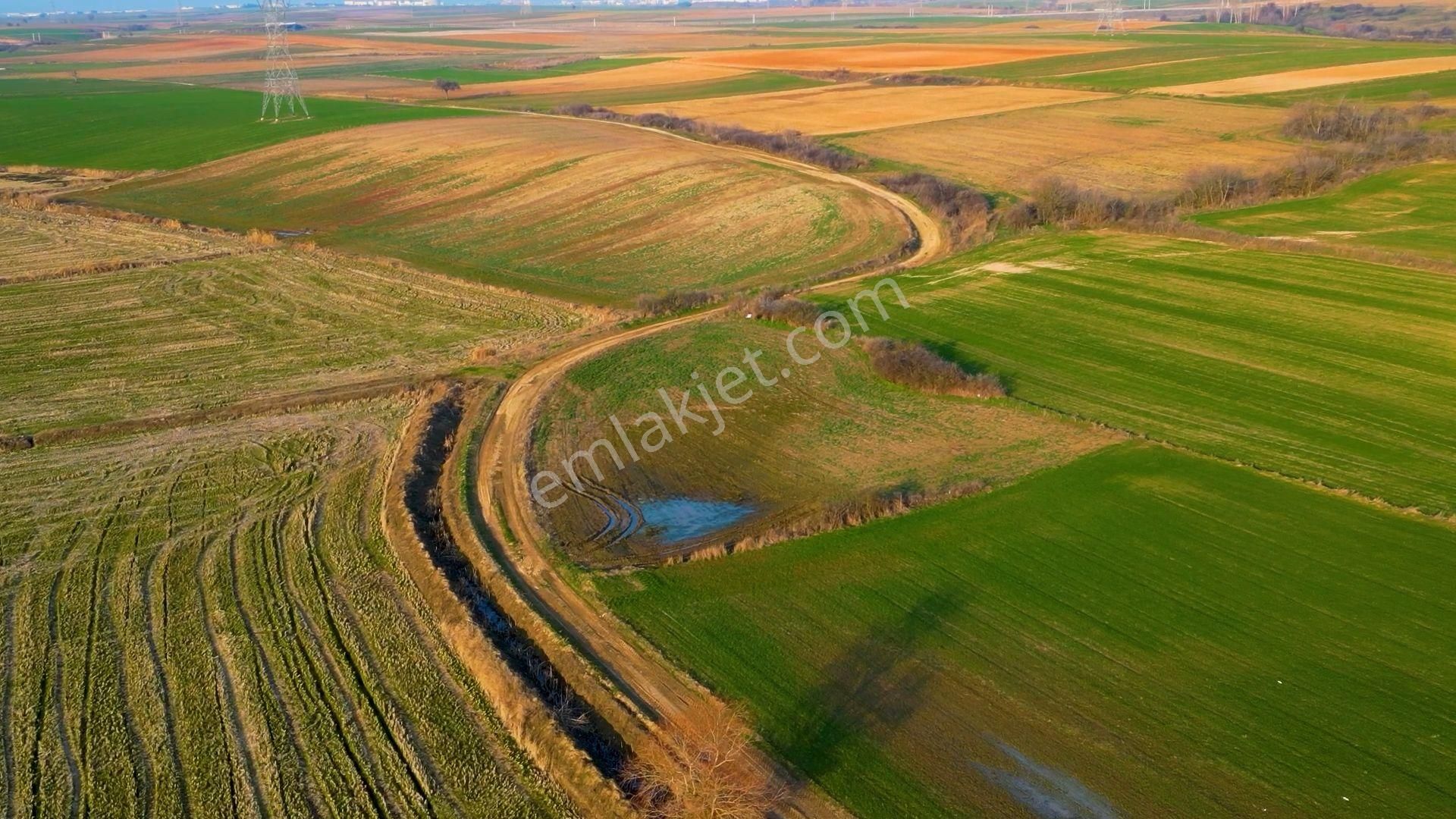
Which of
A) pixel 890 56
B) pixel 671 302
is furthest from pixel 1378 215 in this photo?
pixel 890 56

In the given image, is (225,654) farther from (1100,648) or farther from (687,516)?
(1100,648)

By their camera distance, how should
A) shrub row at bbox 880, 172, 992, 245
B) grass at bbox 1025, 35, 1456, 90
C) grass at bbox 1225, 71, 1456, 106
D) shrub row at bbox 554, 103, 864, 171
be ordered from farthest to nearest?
1. grass at bbox 1025, 35, 1456, 90
2. grass at bbox 1225, 71, 1456, 106
3. shrub row at bbox 554, 103, 864, 171
4. shrub row at bbox 880, 172, 992, 245

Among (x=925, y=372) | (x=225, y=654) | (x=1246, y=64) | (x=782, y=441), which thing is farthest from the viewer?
(x=1246, y=64)

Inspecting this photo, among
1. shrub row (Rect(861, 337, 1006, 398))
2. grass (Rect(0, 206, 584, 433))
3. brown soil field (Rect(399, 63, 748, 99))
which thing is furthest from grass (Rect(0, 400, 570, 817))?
brown soil field (Rect(399, 63, 748, 99))

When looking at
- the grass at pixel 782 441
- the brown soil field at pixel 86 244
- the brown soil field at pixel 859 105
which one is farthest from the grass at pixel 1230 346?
the brown soil field at pixel 859 105

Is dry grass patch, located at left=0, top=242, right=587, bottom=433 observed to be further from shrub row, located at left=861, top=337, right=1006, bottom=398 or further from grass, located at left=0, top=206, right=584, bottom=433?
shrub row, located at left=861, top=337, right=1006, bottom=398

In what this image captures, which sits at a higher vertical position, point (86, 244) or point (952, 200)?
point (952, 200)

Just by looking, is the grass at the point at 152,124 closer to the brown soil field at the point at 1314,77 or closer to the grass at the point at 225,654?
the grass at the point at 225,654
